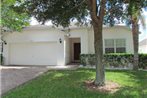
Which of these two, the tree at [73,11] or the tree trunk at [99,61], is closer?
the tree trunk at [99,61]

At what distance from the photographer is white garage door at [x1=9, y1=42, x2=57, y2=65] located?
2506cm

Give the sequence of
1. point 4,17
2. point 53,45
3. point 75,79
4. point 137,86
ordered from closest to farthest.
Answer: point 137,86 → point 75,79 → point 4,17 → point 53,45

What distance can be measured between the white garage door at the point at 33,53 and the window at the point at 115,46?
5.44m

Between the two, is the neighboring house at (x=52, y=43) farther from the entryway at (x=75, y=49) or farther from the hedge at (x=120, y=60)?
the hedge at (x=120, y=60)

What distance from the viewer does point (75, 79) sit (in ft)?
45.9

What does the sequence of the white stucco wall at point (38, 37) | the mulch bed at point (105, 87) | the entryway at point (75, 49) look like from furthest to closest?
the entryway at point (75, 49) → the white stucco wall at point (38, 37) → the mulch bed at point (105, 87)

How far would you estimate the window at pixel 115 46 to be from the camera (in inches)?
955

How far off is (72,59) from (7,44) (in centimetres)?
755

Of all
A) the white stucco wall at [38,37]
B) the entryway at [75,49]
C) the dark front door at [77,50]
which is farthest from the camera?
the dark front door at [77,50]

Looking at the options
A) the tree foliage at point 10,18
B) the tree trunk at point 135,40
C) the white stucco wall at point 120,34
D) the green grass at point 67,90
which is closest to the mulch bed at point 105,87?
the green grass at point 67,90

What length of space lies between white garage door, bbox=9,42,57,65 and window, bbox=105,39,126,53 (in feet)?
17.9

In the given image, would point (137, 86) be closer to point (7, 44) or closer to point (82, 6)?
point (82, 6)

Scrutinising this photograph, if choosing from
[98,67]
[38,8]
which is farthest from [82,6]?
[98,67]

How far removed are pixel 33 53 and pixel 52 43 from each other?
7.82 ft
